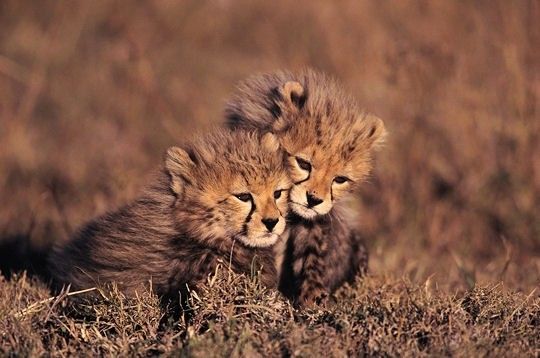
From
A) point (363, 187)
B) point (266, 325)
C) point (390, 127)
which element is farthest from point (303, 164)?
point (390, 127)

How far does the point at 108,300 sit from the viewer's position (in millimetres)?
3715

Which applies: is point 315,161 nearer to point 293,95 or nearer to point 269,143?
point 269,143

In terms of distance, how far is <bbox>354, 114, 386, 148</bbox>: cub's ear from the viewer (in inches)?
169

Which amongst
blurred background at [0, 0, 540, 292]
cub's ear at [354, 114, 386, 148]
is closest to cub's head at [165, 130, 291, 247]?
cub's ear at [354, 114, 386, 148]

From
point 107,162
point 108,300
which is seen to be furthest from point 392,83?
point 108,300

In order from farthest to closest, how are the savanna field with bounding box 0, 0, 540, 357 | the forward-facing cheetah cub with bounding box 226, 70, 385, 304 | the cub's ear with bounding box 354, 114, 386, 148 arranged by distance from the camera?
the cub's ear with bounding box 354, 114, 386, 148, the forward-facing cheetah cub with bounding box 226, 70, 385, 304, the savanna field with bounding box 0, 0, 540, 357

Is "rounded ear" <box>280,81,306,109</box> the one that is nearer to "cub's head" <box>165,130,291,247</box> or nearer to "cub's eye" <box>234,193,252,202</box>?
"cub's head" <box>165,130,291,247</box>

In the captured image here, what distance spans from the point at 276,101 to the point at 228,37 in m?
6.79

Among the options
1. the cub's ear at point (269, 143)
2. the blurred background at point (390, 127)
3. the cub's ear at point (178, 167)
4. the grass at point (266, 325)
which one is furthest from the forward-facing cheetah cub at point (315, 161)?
the blurred background at point (390, 127)

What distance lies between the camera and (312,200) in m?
3.97

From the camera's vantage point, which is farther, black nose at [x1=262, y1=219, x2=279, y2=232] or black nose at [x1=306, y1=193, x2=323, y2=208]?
black nose at [x1=306, y1=193, x2=323, y2=208]

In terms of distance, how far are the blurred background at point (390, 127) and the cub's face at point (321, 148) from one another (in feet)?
2.99

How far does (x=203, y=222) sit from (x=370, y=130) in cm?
103

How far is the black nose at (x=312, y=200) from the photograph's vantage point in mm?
3967
